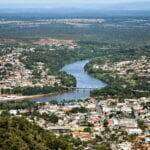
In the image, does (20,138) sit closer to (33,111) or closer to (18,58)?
(33,111)

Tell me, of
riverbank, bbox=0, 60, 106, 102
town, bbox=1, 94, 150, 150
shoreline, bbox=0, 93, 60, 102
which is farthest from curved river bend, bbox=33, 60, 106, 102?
town, bbox=1, 94, 150, 150

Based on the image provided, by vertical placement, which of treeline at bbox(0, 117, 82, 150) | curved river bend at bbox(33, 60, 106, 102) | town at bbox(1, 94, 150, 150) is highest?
treeline at bbox(0, 117, 82, 150)

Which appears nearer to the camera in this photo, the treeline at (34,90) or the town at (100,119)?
the town at (100,119)

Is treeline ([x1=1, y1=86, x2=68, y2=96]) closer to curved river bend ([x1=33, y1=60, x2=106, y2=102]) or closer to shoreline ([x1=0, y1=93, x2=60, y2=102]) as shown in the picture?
shoreline ([x1=0, y1=93, x2=60, y2=102])

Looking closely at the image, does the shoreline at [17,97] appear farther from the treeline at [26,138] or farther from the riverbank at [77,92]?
the treeline at [26,138]

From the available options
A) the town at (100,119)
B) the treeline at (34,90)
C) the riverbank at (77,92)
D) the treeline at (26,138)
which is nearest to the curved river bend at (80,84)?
the riverbank at (77,92)

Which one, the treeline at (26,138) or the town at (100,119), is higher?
the treeline at (26,138)

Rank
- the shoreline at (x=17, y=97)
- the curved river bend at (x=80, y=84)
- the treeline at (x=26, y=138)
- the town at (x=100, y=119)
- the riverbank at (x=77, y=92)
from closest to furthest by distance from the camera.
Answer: the treeline at (x=26, y=138) < the town at (x=100, y=119) < the shoreline at (x=17, y=97) < the riverbank at (x=77, y=92) < the curved river bend at (x=80, y=84)

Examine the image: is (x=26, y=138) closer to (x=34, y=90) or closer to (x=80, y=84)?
(x=34, y=90)
